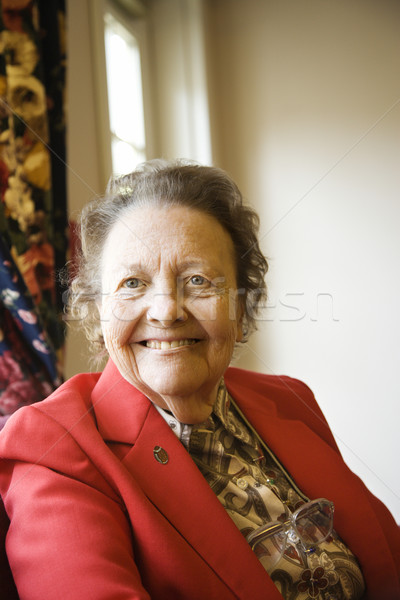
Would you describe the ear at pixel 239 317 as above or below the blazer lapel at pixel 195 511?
above

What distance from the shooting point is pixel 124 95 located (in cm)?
287

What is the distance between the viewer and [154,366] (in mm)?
1011

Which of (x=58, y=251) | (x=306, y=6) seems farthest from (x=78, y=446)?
(x=306, y=6)

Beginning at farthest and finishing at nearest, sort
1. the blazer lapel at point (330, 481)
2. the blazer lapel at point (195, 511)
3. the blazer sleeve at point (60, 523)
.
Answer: the blazer lapel at point (330, 481) → the blazer lapel at point (195, 511) → the blazer sleeve at point (60, 523)

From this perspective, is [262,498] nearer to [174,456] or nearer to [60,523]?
[174,456]

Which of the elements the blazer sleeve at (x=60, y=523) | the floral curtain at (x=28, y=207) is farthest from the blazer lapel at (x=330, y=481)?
the floral curtain at (x=28, y=207)

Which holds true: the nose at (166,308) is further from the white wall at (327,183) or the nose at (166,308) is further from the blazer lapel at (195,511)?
the white wall at (327,183)

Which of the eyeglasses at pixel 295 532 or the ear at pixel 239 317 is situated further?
the ear at pixel 239 317

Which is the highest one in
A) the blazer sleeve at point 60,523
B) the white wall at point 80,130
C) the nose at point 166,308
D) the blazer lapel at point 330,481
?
the white wall at point 80,130

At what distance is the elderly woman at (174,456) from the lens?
2.67 feet

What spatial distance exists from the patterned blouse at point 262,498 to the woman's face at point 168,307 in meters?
0.06

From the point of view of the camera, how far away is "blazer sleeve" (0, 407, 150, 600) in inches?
29.1

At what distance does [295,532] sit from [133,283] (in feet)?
1.84

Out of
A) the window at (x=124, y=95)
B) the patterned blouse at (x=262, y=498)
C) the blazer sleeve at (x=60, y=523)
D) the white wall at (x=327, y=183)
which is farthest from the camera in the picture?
the white wall at (x=327, y=183)
